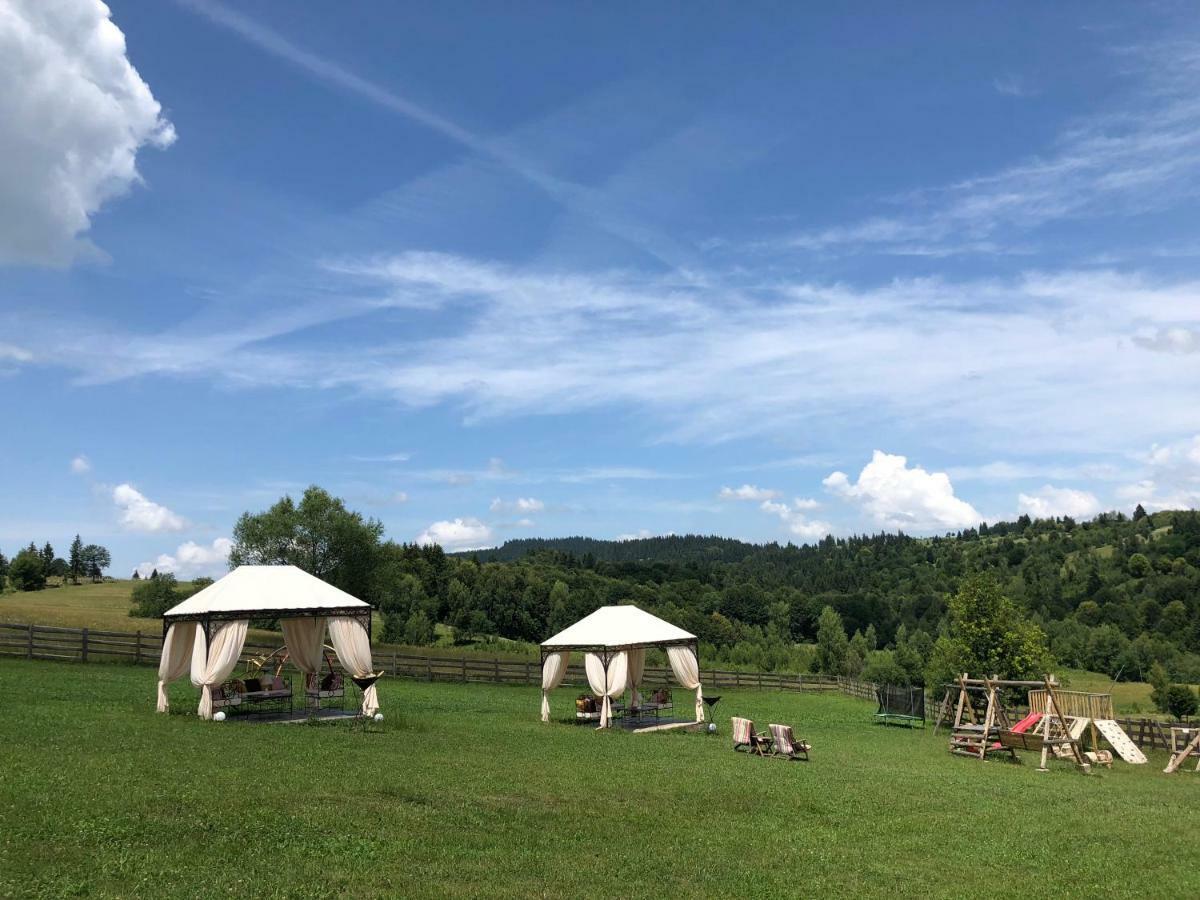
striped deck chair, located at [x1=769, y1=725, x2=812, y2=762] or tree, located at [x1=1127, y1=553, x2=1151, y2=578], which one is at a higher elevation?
tree, located at [x1=1127, y1=553, x2=1151, y2=578]

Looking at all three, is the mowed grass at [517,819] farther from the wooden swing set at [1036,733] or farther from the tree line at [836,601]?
the tree line at [836,601]

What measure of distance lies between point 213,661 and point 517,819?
1056cm

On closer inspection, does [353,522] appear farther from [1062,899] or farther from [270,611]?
[1062,899]

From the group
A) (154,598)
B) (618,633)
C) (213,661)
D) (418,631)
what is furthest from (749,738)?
(418,631)

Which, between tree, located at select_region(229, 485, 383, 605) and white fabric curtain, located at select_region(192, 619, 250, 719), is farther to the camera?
tree, located at select_region(229, 485, 383, 605)

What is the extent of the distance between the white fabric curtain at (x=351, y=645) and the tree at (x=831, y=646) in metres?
65.1

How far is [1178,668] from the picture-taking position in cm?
8781

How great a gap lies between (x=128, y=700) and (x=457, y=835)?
1306cm

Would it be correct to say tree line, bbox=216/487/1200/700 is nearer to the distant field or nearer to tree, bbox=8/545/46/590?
the distant field

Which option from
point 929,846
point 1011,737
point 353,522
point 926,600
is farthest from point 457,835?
point 926,600

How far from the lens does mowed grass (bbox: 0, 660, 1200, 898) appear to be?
283 inches

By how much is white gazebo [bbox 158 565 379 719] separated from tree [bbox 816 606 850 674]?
6493 cm

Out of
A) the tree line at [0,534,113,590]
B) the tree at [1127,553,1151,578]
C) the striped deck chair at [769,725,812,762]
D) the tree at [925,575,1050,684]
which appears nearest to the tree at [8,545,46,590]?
the tree line at [0,534,113,590]

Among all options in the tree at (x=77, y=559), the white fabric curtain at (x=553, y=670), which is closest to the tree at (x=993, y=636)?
the white fabric curtain at (x=553, y=670)
